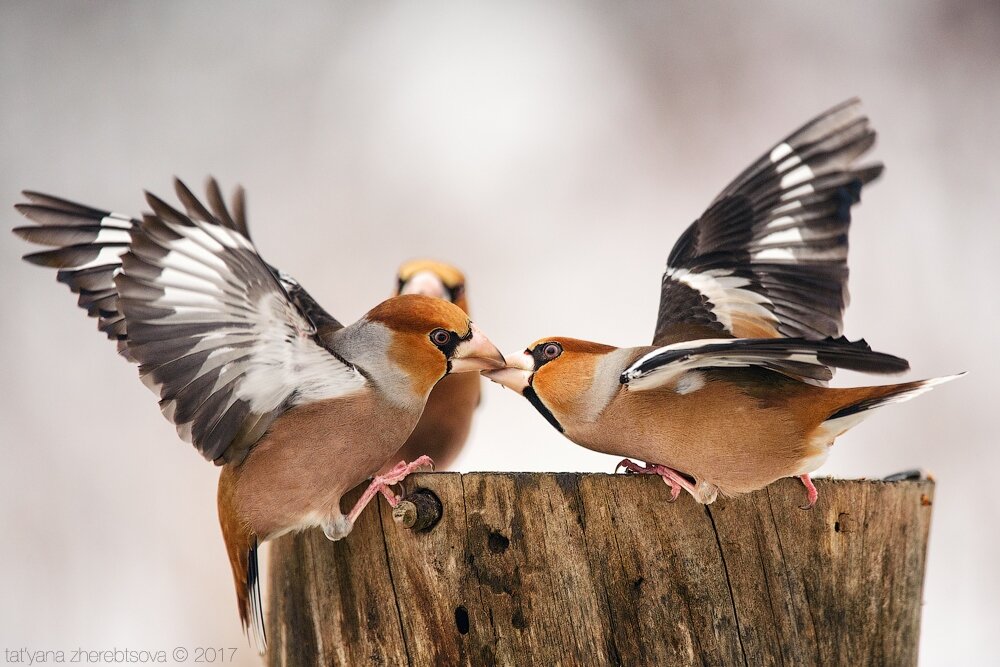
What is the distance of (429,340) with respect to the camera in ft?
7.33

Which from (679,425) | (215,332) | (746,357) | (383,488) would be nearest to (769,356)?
(746,357)

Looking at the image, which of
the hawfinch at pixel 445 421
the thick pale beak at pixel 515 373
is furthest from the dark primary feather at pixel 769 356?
the hawfinch at pixel 445 421

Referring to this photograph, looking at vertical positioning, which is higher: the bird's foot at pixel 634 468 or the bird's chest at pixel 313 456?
the bird's chest at pixel 313 456

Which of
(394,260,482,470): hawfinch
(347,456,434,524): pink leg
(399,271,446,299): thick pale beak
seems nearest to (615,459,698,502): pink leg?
(347,456,434,524): pink leg

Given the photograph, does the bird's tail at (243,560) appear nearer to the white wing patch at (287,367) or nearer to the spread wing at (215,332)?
the spread wing at (215,332)

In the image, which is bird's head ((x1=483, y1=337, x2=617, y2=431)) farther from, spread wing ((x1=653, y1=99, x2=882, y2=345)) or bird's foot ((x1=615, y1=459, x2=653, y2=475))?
spread wing ((x1=653, y1=99, x2=882, y2=345))

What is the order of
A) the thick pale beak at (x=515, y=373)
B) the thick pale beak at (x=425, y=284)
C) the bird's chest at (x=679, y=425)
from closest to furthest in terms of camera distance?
1. the bird's chest at (x=679, y=425)
2. the thick pale beak at (x=515, y=373)
3. the thick pale beak at (x=425, y=284)

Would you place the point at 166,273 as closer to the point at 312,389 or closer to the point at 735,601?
the point at 312,389

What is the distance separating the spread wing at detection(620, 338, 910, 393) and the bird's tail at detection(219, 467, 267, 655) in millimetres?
941

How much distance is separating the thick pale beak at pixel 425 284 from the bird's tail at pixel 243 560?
4.09 feet

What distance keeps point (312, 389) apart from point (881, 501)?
133 centimetres

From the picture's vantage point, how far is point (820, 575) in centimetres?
216

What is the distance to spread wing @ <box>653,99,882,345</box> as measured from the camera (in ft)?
8.75

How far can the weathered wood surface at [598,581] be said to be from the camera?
2047 mm
